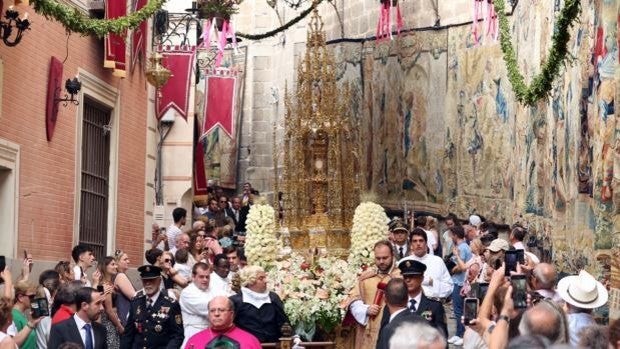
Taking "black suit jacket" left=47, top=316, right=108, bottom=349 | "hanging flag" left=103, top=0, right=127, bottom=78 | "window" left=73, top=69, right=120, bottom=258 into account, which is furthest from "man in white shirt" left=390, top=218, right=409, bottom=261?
"black suit jacket" left=47, top=316, right=108, bottom=349

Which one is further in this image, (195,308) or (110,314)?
(110,314)

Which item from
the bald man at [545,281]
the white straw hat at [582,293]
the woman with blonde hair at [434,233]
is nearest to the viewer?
the white straw hat at [582,293]

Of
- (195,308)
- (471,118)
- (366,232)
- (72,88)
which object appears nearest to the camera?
(195,308)

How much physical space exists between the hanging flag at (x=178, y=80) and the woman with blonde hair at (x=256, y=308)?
44.3ft

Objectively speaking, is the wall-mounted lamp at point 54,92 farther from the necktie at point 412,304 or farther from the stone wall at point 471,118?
the necktie at point 412,304

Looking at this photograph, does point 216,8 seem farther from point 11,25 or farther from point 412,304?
point 412,304

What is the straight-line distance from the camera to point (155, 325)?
1569 centimetres

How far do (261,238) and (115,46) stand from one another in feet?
16.5

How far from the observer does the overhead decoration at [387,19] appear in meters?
39.0

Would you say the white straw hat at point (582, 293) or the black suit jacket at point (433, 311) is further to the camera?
the black suit jacket at point (433, 311)

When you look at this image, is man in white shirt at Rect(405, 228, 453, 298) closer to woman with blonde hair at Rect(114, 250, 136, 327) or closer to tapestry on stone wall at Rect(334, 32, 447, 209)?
woman with blonde hair at Rect(114, 250, 136, 327)

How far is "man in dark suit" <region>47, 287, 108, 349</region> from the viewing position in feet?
45.3

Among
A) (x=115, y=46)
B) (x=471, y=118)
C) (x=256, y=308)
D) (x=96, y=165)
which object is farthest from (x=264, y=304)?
(x=471, y=118)

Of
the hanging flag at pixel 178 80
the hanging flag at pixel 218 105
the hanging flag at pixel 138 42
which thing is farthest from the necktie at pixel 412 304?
the hanging flag at pixel 218 105
